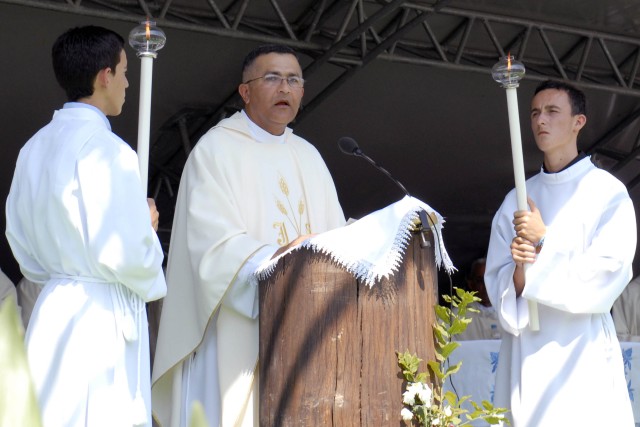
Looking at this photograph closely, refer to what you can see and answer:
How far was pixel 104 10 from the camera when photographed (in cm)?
654

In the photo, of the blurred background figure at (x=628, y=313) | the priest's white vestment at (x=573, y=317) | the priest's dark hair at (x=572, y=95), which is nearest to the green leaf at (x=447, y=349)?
the priest's white vestment at (x=573, y=317)

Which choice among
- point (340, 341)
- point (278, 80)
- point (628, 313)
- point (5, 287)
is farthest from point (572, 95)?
point (628, 313)

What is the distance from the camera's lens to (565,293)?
138 inches

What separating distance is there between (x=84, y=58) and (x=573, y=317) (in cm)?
210

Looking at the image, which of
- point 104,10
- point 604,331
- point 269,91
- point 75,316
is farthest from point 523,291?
point 104,10

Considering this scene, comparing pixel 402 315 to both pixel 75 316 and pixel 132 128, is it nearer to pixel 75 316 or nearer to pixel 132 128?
pixel 75 316

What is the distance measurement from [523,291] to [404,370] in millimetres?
1032

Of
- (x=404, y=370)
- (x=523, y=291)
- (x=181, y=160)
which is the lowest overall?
(x=404, y=370)

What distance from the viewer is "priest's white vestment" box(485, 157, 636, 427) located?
354cm

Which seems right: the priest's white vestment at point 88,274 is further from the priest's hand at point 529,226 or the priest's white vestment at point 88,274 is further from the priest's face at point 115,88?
the priest's hand at point 529,226

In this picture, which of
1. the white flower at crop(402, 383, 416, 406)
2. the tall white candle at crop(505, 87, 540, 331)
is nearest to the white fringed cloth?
the white flower at crop(402, 383, 416, 406)

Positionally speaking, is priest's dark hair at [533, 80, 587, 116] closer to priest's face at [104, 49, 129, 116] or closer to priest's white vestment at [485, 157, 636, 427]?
priest's white vestment at [485, 157, 636, 427]

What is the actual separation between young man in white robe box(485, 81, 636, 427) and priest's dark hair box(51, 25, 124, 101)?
1.64m

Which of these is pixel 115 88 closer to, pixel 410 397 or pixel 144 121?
pixel 144 121
